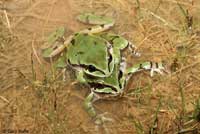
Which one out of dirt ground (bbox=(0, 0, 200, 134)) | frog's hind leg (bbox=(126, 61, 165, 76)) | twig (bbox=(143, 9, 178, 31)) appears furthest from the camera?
twig (bbox=(143, 9, 178, 31))

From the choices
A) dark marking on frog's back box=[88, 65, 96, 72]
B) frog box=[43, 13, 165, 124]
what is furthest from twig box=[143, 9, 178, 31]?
dark marking on frog's back box=[88, 65, 96, 72]

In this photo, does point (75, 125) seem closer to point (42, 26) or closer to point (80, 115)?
point (80, 115)

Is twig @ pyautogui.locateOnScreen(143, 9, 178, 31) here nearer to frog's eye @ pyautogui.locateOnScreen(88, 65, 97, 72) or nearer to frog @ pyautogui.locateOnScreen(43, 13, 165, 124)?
frog @ pyautogui.locateOnScreen(43, 13, 165, 124)

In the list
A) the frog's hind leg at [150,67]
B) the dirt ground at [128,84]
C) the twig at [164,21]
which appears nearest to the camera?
the dirt ground at [128,84]

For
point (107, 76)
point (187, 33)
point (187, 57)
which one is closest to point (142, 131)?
point (107, 76)

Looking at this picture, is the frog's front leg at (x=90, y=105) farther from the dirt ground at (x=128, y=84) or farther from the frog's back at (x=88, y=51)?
the frog's back at (x=88, y=51)

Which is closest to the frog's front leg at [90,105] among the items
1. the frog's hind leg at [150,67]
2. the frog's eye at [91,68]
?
the frog's eye at [91,68]

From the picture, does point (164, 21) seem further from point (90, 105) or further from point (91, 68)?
point (90, 105)
